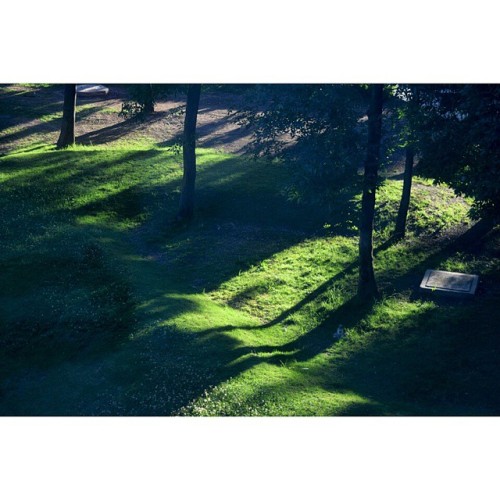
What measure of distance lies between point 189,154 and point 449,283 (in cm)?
1109

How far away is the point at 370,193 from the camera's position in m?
18.9

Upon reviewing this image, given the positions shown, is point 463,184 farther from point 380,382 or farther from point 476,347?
point 380,382

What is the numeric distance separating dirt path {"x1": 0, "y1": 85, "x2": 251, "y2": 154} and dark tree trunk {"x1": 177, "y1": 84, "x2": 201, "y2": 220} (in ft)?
19.0

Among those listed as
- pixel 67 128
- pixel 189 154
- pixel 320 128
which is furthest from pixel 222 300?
pixel 67 128

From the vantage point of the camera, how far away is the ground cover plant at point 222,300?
15.3 metres

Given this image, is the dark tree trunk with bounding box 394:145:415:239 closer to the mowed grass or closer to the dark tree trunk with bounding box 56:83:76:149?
the mowed grass

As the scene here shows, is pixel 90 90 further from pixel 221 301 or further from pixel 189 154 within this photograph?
pixel 221 301

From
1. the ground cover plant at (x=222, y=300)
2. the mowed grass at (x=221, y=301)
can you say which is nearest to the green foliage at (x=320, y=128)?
the mowed grass at (x=221, y=301)

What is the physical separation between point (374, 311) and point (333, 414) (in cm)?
597

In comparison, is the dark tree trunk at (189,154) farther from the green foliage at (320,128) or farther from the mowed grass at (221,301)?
the green foliage at (320,128)

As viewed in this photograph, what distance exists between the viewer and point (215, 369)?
15.6 metres

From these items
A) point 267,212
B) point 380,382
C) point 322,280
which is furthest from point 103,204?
point 380,382

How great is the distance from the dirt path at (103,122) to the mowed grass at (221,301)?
3.44 meters

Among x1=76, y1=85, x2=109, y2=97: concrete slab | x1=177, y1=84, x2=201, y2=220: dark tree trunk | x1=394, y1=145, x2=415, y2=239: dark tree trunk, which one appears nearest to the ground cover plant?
x1=394, y1=145, x2=415, y2=239: dark tree trunk
